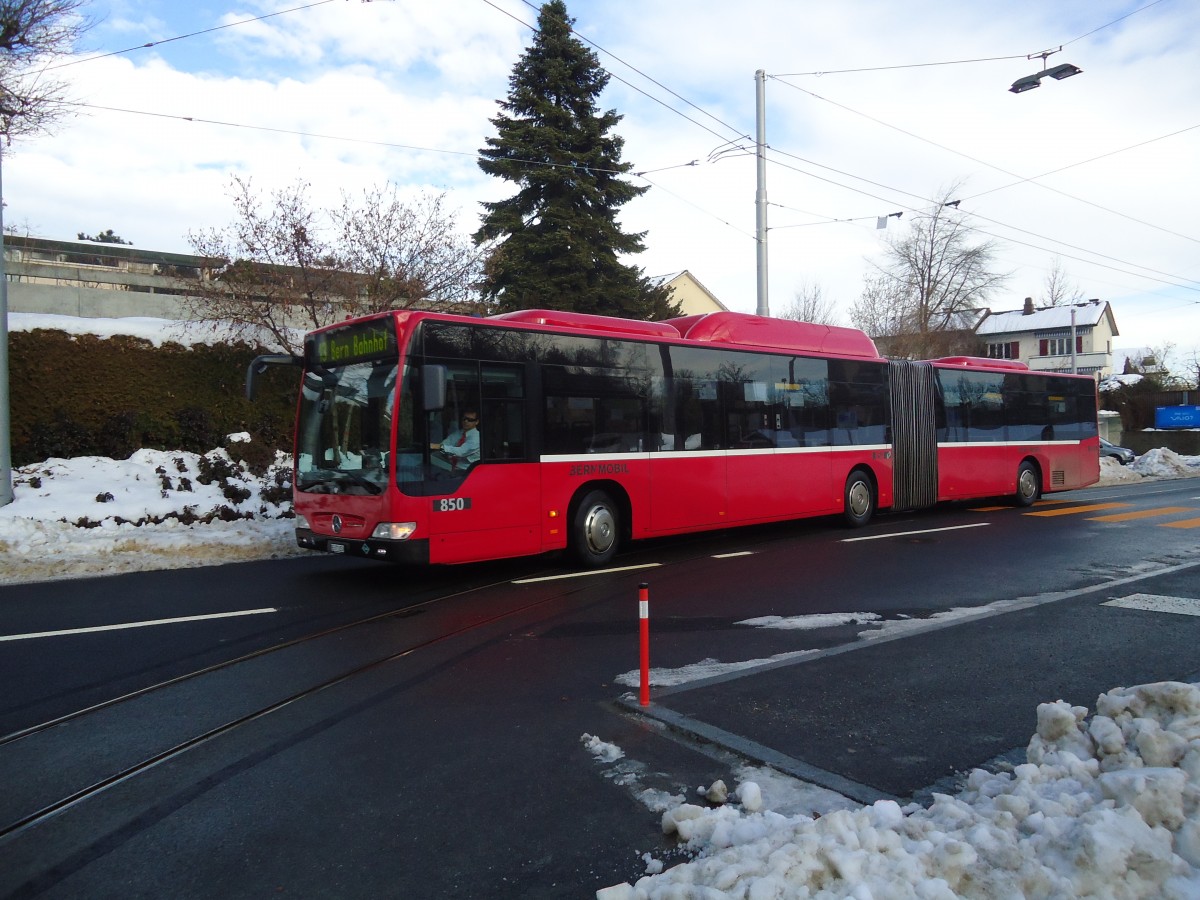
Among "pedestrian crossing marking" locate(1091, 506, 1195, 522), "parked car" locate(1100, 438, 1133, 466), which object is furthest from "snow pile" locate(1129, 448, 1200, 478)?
"pedestrian crossing marking" locate(1091, 506, 1195, 522)

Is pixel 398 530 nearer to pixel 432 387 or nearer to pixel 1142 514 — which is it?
pixel 432 387

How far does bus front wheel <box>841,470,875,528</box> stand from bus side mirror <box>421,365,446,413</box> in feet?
29.4

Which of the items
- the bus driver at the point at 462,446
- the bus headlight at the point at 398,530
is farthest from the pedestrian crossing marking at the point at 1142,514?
the bus headlight at the point at 398,530

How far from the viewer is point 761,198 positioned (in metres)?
20.1

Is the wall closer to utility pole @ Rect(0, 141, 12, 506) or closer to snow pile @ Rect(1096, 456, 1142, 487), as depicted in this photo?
snow pile @ Rect(1096, 456, 1142, 487)

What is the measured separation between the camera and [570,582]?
10.0 m

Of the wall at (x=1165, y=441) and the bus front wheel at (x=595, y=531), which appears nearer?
the bus front wheel at (x=595, y=531)

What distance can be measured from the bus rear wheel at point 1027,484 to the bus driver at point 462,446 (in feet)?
46.4

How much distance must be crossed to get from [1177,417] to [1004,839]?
49670 mm

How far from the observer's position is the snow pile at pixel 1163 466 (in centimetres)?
3073

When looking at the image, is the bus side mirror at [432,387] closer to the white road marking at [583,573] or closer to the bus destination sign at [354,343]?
the bus destination sign at [354,343]

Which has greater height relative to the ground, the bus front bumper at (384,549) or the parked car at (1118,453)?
the parked car at (1118,453)

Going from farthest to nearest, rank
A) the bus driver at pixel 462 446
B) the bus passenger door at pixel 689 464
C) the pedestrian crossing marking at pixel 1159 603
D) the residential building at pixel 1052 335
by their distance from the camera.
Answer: the residential building at pixel 1052 335 → the bus passenger door at pixel 689 464 → the bus driver at pixel 462 446 → the pedestrian crossing marking at pixel 1159 603

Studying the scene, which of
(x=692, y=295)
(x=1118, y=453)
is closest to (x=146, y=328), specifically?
(x=1118, y=453)
